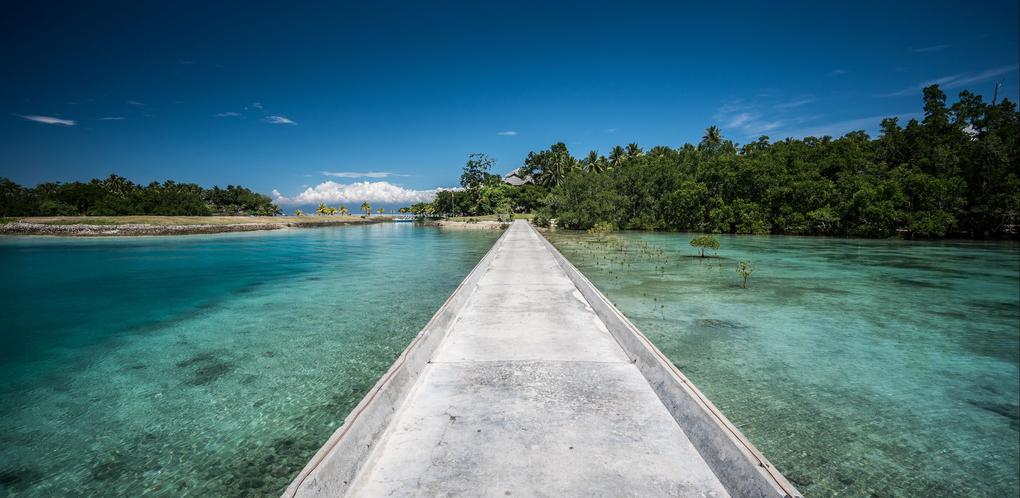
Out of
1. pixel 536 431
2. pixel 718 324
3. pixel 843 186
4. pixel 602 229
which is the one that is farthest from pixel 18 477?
pixel 843 186

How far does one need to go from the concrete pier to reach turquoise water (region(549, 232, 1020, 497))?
1.48m

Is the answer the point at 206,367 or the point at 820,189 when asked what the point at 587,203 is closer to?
the point at 820,189

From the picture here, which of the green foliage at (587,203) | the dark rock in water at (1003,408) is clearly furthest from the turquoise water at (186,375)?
the green foliage at (587,203)

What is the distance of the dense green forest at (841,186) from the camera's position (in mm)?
29391

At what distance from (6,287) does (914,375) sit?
27.4 m

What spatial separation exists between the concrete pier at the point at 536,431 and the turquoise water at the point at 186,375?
55.5 inches

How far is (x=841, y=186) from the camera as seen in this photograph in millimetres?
34000

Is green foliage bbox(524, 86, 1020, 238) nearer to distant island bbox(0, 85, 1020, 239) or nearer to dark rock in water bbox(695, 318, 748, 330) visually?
distant island bbox(0, 85, 1020, 239)

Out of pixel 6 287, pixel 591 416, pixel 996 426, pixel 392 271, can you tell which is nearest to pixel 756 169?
pixel 392 271

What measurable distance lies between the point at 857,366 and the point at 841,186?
35.2m

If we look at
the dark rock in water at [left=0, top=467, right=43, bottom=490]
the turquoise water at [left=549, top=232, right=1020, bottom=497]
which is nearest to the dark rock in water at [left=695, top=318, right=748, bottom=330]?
the turquoise water at [left=549, top=232, right=1020, bottom=497]

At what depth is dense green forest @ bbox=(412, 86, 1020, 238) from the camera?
29.4 m

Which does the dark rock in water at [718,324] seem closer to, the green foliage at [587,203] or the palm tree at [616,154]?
the green foliage at [587,203]

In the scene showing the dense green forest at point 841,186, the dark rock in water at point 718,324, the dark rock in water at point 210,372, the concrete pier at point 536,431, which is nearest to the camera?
the concrete pier at point 536,431
